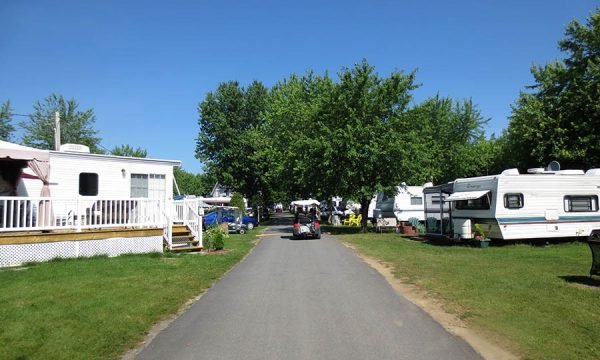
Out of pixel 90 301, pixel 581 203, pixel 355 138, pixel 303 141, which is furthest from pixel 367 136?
pixel 90 301

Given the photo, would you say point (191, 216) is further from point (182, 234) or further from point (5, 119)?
point (5, 119)

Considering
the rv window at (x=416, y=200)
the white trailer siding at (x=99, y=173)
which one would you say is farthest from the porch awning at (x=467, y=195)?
the rv window at (x=416, y=200)

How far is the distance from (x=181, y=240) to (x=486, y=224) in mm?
12345

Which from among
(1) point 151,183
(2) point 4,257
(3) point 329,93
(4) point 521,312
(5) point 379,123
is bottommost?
(4) point 521,312

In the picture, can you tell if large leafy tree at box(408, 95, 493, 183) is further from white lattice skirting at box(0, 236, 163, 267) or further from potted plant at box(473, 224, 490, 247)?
white lattice skirting at box(0, 236, 163, 267)

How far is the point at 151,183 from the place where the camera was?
61.6ft

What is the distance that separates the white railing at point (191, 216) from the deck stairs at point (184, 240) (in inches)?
6.3

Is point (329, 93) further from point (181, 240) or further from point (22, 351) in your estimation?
point (22, 351)

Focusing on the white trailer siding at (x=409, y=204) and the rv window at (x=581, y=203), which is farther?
the white trailer siding at (x=409, y=204)

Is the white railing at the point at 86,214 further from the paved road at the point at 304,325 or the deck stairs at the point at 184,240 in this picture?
the paved road at the point at 304,325

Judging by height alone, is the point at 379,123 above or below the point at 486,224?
above

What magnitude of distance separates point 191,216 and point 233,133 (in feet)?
105

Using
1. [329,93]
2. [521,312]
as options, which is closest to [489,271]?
[521,312]

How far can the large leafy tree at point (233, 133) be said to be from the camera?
48625mm
